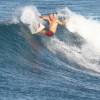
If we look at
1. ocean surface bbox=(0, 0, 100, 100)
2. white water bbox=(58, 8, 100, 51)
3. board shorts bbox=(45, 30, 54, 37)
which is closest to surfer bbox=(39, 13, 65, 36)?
board shorts bbox=(45, 30, 54, 37)

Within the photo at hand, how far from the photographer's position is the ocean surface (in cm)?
2183

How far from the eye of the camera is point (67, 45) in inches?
1069

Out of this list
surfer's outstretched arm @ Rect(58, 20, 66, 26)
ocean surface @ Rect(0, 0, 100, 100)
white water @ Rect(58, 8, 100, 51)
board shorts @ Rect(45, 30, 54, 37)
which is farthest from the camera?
white water @ Rect(58, 8, 100, 51)

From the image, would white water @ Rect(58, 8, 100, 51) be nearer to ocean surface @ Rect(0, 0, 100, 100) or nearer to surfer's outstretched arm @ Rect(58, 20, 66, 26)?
ocean surface @ Rect(0, 0, 100, 100)

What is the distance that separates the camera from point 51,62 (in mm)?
24922

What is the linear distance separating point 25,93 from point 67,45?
6.24 meters

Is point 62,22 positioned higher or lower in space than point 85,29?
lower

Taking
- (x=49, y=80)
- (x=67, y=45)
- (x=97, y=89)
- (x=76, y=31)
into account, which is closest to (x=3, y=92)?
(x=49, y=80)

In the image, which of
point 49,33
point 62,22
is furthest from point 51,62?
point 62,22

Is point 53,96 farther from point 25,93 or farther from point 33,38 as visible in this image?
point 33,38

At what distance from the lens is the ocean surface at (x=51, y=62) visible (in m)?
21.8

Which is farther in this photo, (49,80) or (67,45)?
(67,45)

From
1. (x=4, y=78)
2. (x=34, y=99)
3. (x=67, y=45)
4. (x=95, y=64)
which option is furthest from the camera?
(x=67, y=45)

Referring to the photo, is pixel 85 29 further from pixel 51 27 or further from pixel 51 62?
pixel 51 62
